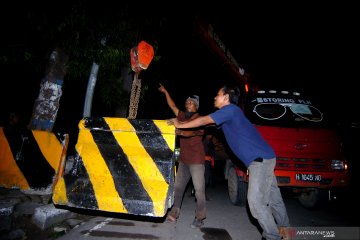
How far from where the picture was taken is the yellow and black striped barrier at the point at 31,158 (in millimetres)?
4281

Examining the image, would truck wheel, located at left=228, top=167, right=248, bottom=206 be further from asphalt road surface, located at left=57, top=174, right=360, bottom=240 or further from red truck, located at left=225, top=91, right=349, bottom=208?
asphalt road surface, located at left=57, top=174, right=360, bottom=240

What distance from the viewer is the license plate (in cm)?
473

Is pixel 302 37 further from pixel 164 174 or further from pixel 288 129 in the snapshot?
pixel 164 174

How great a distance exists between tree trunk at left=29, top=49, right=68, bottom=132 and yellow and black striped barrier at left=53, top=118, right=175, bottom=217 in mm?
1900

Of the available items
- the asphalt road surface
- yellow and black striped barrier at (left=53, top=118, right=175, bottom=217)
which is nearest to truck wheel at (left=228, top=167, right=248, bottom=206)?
the asphalt road surface

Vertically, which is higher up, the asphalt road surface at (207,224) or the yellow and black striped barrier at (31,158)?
the yellow and black striped barrier at (31,158)

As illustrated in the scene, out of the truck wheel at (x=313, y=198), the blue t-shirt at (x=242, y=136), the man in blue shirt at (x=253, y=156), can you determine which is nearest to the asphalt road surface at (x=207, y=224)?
the truck wheel at (x=313, y=198)

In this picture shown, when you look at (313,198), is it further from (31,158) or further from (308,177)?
(31,158)

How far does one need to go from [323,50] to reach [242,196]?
717 inches

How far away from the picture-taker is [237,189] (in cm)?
532

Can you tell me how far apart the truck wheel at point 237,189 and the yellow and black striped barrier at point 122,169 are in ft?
7.81

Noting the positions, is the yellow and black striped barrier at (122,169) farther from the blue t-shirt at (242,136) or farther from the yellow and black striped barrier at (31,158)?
the yellow and black striped barrier at (31,158)

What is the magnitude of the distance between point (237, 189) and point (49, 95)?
387 cm

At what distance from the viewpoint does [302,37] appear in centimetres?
1964
